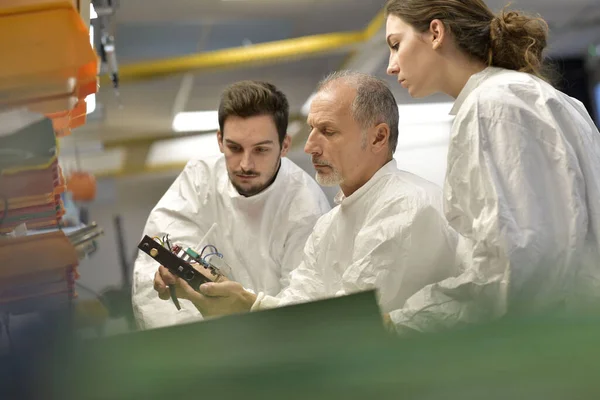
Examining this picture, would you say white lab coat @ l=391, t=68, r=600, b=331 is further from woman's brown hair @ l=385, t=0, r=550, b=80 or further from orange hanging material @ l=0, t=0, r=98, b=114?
orange hanging material @ l=0, t=0, r=98, b=114

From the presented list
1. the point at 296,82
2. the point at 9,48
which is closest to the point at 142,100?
the point at 296,82

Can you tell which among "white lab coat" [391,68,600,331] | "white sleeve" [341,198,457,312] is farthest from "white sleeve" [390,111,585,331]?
"white sleeve" [341,198,457,312]

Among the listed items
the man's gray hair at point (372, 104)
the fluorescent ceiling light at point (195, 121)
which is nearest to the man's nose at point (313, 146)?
the man's gray hair at point (372, 104)

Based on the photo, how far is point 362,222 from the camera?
1.69 meters

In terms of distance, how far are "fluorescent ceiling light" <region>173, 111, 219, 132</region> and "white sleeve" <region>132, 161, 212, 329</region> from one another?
4.80 m

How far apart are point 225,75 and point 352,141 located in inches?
179

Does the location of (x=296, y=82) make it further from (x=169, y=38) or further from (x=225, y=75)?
(x=169, y=38)

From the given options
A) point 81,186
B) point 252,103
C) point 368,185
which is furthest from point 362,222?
point 81,186

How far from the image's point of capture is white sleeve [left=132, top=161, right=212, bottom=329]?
1982mm

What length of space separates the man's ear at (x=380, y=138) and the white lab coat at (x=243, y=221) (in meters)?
0.43

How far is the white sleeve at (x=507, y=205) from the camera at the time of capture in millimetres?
1207

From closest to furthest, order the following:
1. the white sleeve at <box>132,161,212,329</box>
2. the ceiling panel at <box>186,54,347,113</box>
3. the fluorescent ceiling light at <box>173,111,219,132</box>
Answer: the white sleeve at <box>132,161,212,329</box>
the ceiling panel at <box>186,54,347,113</box>
the fluorescent ceiling light at <box>173,111,219,132</box>

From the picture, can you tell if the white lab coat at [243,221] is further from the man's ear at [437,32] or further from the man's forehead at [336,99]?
the man's ear at [437,32]

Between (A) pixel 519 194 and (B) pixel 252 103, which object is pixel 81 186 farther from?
(A) pixel 519 194
